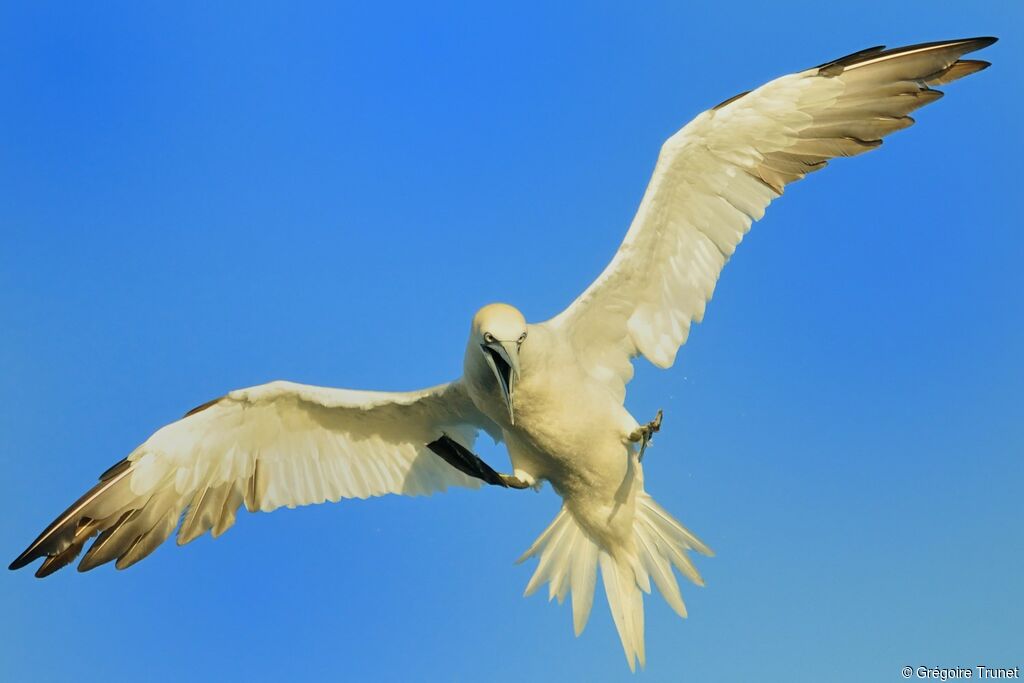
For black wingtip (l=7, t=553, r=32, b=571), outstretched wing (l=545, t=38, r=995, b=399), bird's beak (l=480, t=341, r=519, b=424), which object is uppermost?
outstretched wing (l=545, t=38, r=995, b=399)

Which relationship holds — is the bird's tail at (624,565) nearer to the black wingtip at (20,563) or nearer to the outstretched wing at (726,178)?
the outstretched wing at (726,178)

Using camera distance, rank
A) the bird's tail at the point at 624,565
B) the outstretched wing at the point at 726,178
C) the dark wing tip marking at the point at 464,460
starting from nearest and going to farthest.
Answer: the dark wing tip marking at the point at 464,460 < the outstretched wing at the point at 726,178 < the bird's tail at the point at 624,565

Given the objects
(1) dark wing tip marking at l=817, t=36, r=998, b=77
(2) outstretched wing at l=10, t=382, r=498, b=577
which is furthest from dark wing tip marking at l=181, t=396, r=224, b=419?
(1) dark wing tip marking at l=817, t=36, r=998, b=77

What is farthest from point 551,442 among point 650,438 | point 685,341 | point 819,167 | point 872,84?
point 872,84

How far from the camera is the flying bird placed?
24.4 ft

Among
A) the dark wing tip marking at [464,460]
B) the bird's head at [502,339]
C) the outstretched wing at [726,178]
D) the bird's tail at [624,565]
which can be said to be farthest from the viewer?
the bird's tail at [624,565]

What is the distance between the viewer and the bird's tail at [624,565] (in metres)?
7.87

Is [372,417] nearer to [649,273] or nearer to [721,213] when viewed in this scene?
[649,273]

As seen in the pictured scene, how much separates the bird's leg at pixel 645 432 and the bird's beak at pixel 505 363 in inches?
32.9

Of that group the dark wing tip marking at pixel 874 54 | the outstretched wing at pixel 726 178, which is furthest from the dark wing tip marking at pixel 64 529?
the dark wing tip marking at pixel 874 54

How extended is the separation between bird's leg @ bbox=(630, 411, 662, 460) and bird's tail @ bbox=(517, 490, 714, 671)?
0.57m

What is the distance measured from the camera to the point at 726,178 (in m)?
7.65

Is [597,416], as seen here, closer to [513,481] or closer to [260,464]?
[513,481]

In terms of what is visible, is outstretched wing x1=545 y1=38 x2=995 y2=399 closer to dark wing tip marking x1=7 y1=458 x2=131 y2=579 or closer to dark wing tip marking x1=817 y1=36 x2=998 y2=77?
dark wing tip marking x1=817 y1=36 x2=998 y2=77
